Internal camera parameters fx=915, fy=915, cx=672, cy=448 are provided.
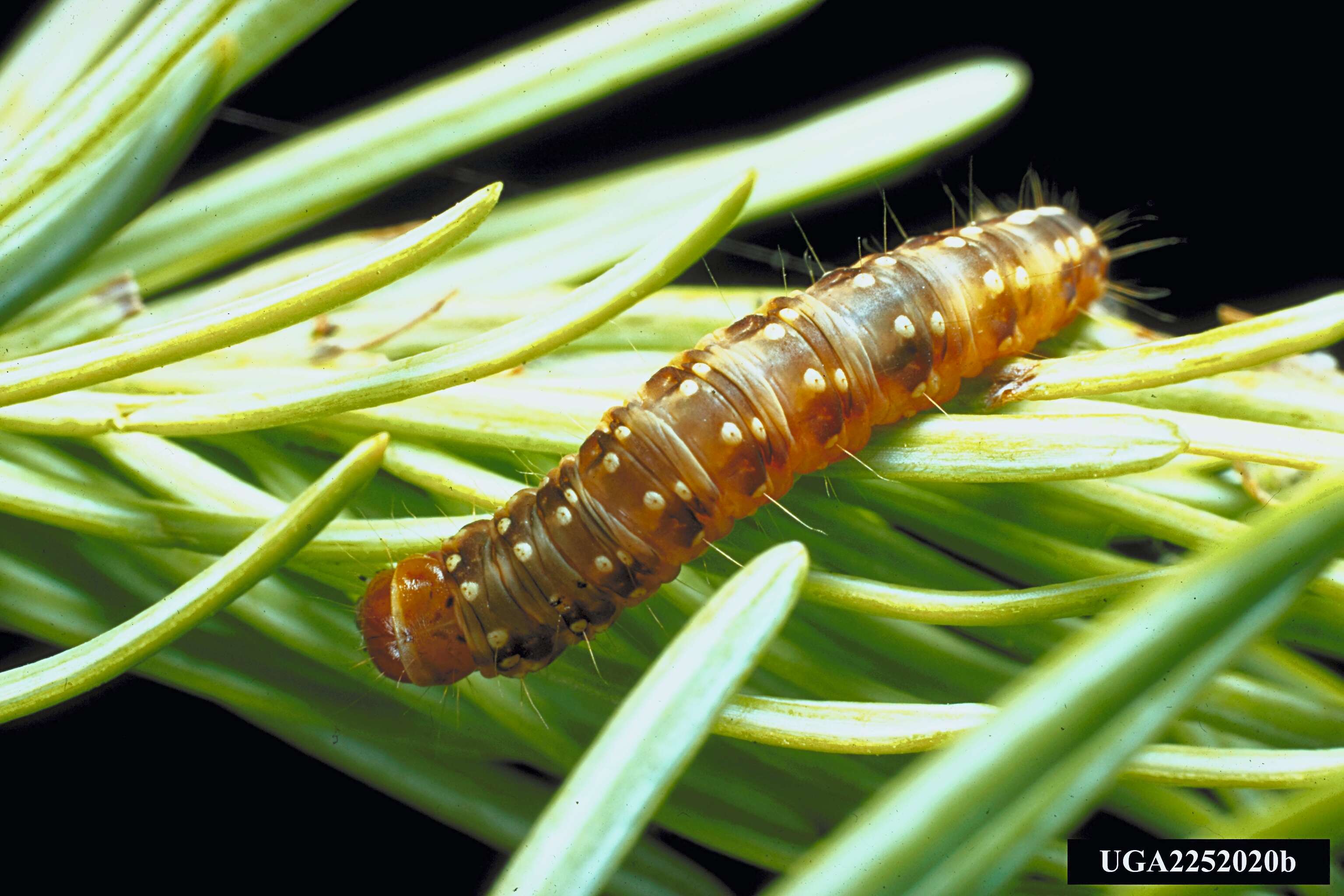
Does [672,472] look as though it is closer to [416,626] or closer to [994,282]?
[416,626]

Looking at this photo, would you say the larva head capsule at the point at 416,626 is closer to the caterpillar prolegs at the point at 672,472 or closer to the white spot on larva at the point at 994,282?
the caterpillar prolegs at the point at 672,472

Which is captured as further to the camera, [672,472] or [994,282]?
[994,282]

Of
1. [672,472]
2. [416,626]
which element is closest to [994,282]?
[672,472]

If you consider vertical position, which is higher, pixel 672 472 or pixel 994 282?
pixel 994 282

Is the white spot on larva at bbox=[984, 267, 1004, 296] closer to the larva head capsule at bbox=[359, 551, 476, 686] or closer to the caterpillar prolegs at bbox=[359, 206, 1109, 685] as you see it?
the caterpillar prolegs at bbox=[359, 206, 1109, 685]

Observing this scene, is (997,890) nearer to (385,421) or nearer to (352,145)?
(385,421)

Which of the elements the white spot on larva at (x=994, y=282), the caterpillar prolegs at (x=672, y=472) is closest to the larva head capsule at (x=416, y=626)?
the caterpillar prolegs at (x=672, y=472)

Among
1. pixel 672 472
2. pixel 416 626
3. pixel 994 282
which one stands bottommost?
pixel 416 626

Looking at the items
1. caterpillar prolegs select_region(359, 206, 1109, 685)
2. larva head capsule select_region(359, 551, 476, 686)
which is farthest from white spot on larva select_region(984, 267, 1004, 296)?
larva head capsule select_region(359, 551, 476, 686)
